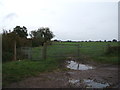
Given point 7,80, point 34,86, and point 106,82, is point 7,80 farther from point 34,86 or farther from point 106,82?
point 106,82

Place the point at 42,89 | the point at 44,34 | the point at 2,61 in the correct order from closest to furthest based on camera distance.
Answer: the point at 42,89 → the point at 2,61 → the point at 44,34

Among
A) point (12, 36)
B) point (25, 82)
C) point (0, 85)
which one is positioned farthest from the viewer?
point (12, 36)

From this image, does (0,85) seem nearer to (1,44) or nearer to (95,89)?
(95,89)

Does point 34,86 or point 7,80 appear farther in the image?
point 7,80

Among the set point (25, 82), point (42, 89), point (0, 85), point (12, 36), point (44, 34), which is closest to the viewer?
point (42, 89)

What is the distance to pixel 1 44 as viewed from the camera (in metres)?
12.2

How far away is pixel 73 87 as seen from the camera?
5641mm

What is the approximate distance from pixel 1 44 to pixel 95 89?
30.4 feet

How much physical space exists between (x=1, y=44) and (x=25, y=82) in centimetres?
705

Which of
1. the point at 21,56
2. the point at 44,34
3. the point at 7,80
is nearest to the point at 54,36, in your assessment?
the point at 44,34

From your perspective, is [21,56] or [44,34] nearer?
[21,56]

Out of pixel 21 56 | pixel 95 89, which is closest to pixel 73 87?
pixel 95 89

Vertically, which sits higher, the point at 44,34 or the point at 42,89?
the point at 44,34

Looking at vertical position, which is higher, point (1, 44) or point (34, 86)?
point (1, 44)
